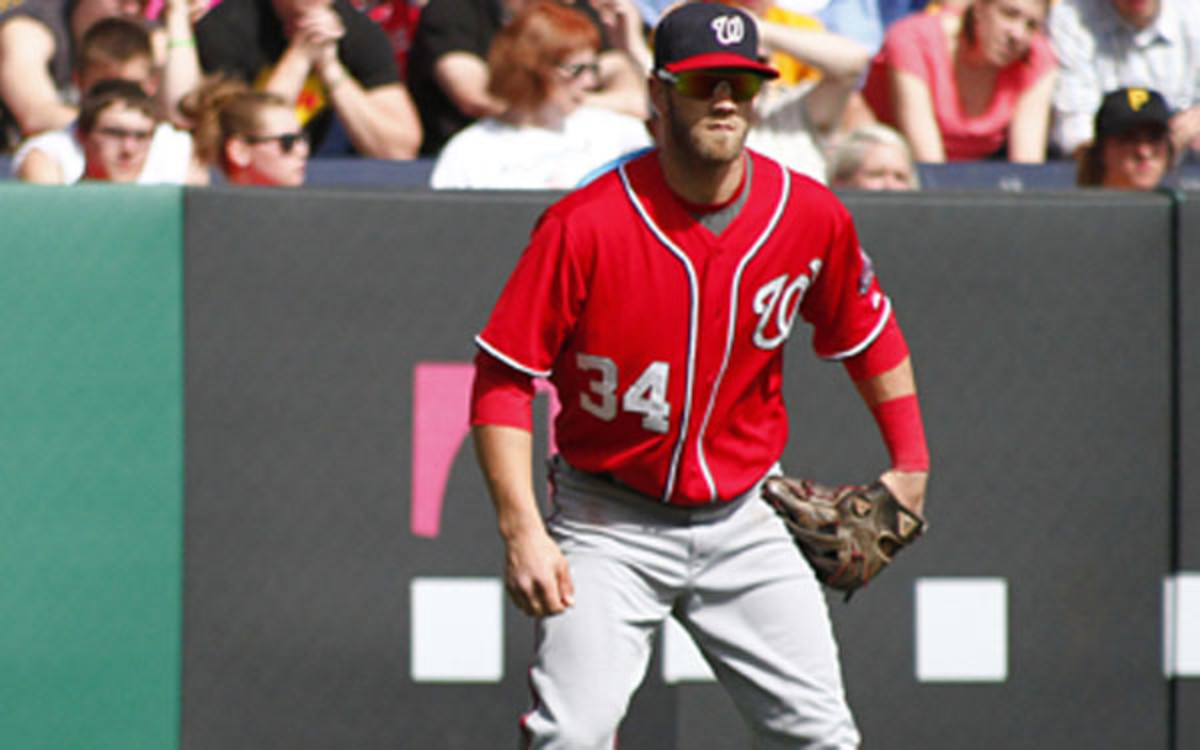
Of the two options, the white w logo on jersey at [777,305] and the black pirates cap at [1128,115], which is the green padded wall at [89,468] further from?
the black pirates cap at [1128,115]

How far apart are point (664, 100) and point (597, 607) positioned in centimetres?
99

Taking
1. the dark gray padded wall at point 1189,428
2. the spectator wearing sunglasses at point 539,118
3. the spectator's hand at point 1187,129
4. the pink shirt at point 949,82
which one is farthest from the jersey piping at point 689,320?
the spectator's hand at point 1187,129

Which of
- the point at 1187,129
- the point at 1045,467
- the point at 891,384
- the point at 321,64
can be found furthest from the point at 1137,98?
the point at 321,64

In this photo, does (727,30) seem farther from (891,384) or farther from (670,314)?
(891,384)

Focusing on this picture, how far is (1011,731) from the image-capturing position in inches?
177

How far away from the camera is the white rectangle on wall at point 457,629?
4406mm

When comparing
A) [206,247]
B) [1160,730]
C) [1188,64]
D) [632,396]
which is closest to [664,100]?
[632,396]

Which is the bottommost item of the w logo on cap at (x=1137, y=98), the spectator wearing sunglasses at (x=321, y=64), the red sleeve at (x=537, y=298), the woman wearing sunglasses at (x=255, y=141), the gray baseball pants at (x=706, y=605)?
the gray baseball pants at (x=706, y=605)

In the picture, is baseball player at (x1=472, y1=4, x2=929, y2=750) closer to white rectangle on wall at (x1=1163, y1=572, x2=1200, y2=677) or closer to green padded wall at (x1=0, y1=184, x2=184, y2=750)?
white rectangle on wall at (x1=1163, y1=572, x2=1200, y2=677)

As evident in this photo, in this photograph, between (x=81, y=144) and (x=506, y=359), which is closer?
(x=506, y=359)

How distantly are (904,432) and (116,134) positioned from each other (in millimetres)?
2894

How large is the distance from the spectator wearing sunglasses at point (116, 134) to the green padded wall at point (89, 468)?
1.10 meters

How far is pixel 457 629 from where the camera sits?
441 cm

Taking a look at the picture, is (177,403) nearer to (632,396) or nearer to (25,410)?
(25,410)
